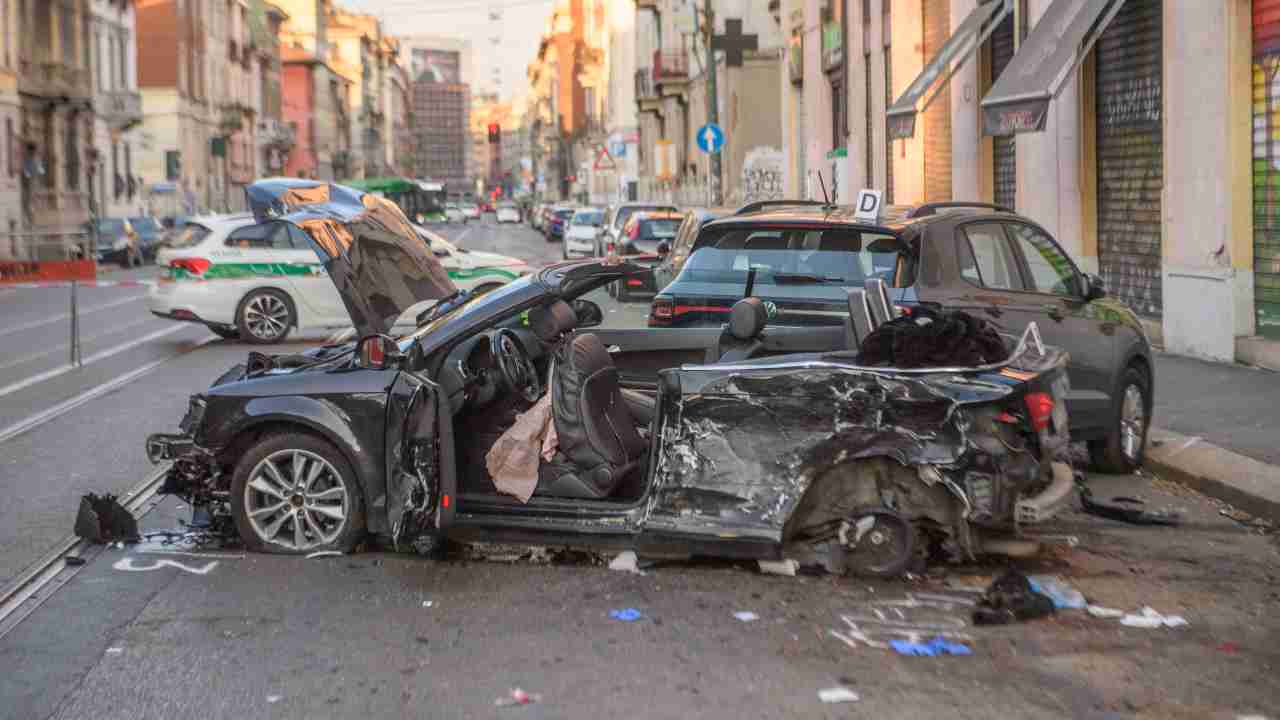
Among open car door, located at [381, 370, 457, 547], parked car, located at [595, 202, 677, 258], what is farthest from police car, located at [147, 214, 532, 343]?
open car door, located at [381, 370, 457, 547]

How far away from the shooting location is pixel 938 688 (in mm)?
5605

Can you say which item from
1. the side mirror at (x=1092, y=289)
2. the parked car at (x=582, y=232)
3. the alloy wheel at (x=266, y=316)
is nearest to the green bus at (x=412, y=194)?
the parked car at (x=582, y=232)

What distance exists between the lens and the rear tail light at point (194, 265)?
2086 centimetres

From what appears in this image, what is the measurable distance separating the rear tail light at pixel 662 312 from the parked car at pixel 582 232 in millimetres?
35423

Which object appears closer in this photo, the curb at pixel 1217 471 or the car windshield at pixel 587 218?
the curb at pixel 1217 471

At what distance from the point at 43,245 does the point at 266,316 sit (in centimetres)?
2820

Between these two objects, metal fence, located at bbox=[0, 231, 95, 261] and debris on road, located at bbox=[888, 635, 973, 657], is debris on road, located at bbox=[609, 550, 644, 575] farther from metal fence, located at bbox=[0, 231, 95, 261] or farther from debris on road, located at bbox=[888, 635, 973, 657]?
metal fence, located at bbox=[0, 231, 95, 261]

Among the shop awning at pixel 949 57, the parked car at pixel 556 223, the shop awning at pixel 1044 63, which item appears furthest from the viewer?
the parked car at pixel 556 223

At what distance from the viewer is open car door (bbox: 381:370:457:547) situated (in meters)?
7.34

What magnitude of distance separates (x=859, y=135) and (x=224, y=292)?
1568cm

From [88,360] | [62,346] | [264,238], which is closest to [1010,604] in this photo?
[88,360]

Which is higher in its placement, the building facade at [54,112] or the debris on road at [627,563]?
the building facade at [54,112]

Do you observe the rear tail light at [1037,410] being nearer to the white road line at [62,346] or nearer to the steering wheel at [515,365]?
the steering wheel at [515,365]

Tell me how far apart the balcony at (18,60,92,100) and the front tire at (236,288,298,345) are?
123 ft
